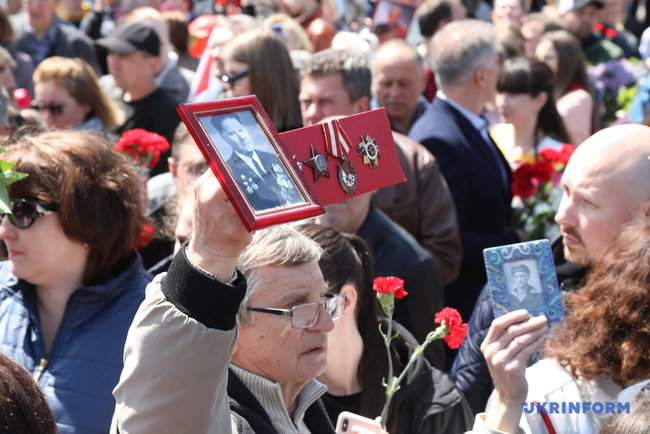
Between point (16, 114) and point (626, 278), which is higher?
point (626, 278)

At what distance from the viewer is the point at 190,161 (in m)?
4.60

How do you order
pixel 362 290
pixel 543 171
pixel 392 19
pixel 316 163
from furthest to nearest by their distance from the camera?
pixel 392 19 → pixel 543 171 → pixel 362 290 → pixel 316 163

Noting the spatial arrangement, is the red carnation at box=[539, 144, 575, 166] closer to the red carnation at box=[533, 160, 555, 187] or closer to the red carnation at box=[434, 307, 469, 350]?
the red carnation at box=[533, 160, 555, 187]

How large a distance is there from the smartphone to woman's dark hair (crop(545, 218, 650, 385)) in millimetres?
478

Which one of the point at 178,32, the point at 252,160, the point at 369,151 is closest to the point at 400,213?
the point at 369,151

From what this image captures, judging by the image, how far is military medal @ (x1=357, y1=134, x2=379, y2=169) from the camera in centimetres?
256

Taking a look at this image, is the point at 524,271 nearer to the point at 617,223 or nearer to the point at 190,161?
the point at 617,223

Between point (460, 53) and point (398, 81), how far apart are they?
59 centimetres

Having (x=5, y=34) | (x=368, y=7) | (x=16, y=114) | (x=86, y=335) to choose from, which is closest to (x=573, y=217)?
(x=86, y=335)

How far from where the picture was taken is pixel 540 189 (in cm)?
583

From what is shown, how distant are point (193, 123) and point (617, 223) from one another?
1711mm

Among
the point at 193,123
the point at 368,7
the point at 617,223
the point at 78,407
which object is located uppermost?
the point at 193,123

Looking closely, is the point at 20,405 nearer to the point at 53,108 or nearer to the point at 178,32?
the point at 53,108

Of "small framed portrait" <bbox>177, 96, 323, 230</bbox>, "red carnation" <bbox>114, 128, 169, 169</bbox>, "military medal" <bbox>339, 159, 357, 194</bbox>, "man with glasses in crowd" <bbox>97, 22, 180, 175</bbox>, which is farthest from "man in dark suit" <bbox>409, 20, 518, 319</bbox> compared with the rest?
"small framed portrait" <bbox>177, 96, 323, 230</bbox>
